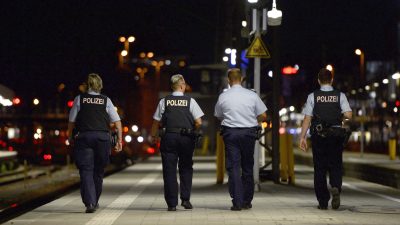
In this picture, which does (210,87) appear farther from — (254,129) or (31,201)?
(254,129)

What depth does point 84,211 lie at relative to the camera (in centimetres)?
1266

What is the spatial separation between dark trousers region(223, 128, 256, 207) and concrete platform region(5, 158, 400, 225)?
246 millimetres

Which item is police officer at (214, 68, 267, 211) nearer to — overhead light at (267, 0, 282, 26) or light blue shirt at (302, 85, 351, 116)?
light blue shirt at (302, 85, 351, 116)

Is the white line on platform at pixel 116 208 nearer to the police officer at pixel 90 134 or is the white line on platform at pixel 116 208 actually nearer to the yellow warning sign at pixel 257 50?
the police officer at pixel 90 134

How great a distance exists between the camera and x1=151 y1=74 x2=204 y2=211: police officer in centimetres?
1257

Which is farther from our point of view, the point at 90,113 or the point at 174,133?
the point at 174,133

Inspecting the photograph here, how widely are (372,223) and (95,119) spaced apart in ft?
13.3

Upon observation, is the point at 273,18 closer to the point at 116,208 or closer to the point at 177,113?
the point at 177,113

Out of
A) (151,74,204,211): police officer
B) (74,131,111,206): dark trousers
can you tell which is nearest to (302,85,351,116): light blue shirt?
(151,74,204,211): police officer

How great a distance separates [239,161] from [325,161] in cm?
118

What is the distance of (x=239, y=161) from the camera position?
12461mm

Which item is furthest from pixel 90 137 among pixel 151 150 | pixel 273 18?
pixel 151 150

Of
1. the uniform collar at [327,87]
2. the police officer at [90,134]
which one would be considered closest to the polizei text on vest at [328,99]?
the uniform collar at [327,87]

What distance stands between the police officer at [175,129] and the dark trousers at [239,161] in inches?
19.7
